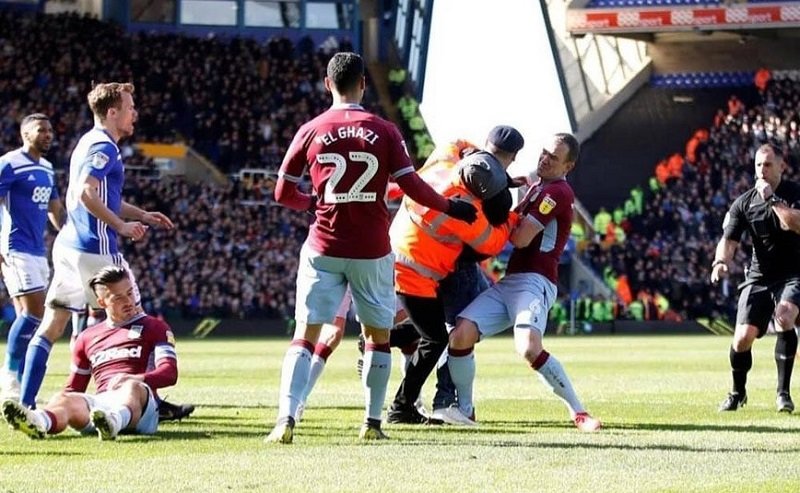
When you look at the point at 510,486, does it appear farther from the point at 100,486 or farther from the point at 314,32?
the point at 314,32

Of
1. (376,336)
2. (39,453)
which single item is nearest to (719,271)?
(376,336)

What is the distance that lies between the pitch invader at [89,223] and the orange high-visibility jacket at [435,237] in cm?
172

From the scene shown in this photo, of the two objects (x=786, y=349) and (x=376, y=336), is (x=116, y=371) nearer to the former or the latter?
(x=376, y=336)

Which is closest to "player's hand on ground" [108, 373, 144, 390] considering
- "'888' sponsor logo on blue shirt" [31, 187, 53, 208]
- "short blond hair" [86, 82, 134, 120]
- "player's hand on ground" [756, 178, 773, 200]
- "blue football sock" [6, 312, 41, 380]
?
"short blond hair" [86, 82, 134, 120]

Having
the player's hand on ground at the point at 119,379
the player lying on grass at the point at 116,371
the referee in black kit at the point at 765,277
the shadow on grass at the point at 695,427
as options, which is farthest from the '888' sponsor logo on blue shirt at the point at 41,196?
the referee in black kit at the point at 765,277

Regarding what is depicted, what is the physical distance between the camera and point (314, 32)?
5347 cm

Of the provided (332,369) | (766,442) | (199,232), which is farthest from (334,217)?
(199,232)

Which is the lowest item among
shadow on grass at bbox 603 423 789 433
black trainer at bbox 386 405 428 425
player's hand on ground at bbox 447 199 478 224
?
black trainer at bbox 386 405 428 425

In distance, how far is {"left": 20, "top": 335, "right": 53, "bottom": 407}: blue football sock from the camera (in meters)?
11.1

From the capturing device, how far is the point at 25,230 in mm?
12648

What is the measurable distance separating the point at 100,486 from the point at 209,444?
2146 millimetres

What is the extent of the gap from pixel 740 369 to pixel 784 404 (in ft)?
1.84

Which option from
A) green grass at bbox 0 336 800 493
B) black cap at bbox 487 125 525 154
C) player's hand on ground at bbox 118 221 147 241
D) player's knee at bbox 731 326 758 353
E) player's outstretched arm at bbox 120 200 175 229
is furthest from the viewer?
player's knee at bbox 731 326 758 353

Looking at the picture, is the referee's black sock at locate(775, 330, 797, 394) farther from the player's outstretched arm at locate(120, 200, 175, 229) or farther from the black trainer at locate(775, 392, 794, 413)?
the player's outstretched arm at locate(120, 200, 175, 229)
